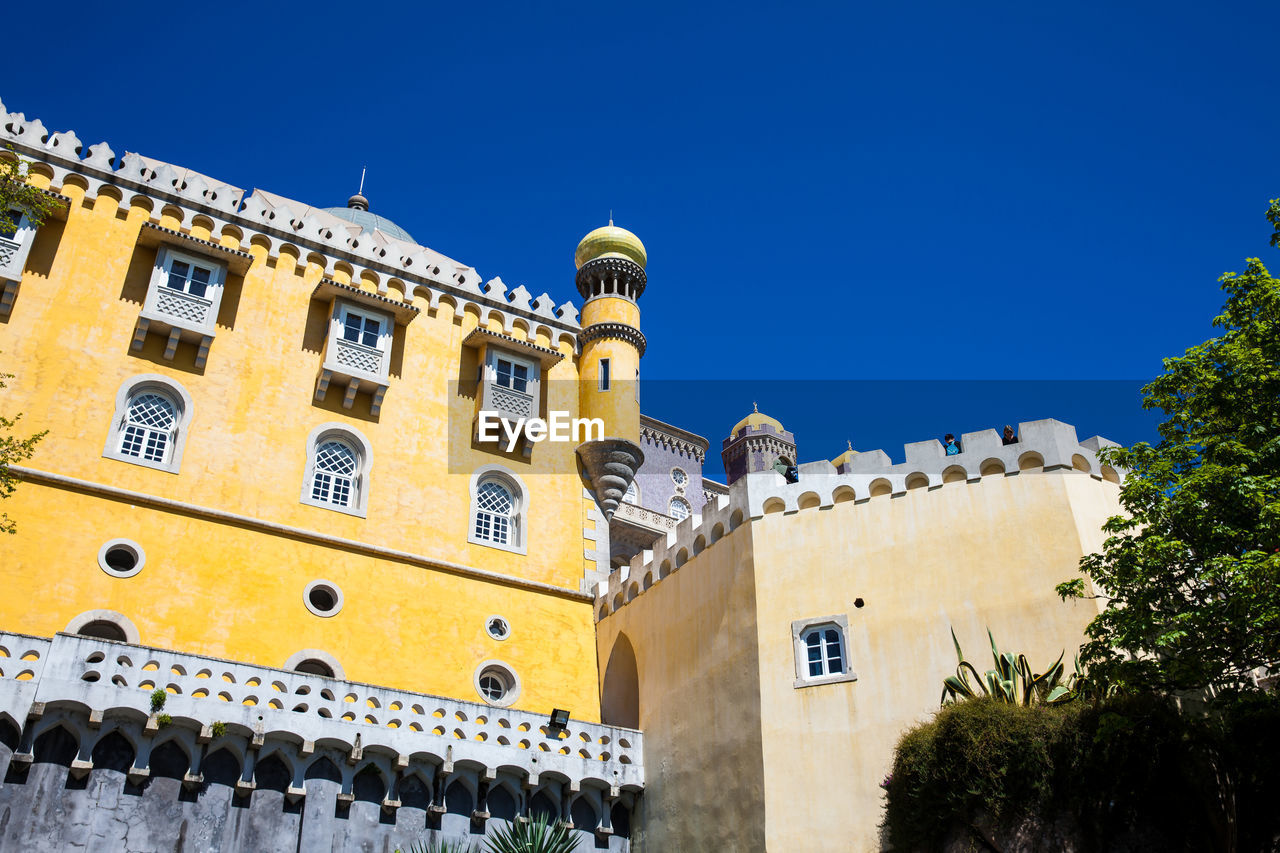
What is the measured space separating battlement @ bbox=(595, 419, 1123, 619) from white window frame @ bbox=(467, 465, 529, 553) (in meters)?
4.96

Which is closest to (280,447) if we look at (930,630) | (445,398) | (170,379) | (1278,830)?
(170,379)

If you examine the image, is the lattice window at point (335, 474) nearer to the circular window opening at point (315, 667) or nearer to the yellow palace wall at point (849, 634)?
the circular window opening at point (315, 667)

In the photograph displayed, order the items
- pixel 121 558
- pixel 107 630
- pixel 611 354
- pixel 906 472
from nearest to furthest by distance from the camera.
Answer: pixel 107 630 → pixel 906 472 → pixel 121 558 → pixel 611 354

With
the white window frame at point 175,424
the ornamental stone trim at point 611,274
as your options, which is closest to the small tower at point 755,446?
the ornamental stone trim at point 611,274

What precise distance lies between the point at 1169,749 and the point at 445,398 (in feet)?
60.6

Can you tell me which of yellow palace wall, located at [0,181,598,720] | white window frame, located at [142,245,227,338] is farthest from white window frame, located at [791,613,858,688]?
white window frame, located at [142,245,227,338]

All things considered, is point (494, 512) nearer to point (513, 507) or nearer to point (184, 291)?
point (513, 507)

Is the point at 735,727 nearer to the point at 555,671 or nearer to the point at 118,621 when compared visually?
the point at 555,671

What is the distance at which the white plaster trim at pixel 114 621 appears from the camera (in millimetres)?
20081

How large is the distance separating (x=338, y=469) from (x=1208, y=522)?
18431 mm

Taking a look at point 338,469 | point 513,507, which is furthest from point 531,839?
point 338,469

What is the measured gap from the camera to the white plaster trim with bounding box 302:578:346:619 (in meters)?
22.9

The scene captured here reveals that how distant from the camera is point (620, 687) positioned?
25734mm

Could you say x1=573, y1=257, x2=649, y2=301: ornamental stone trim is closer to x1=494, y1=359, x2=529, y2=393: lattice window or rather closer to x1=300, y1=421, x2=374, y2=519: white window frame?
x1=494, y1=359, x2=529, y2=393: lattice window
